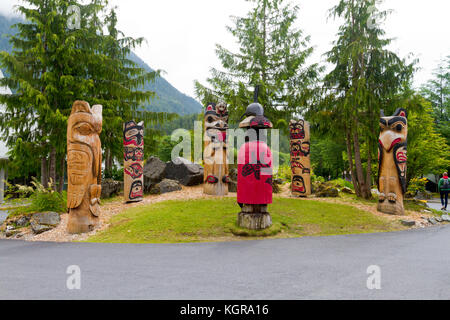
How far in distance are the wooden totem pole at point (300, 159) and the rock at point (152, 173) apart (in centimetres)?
594

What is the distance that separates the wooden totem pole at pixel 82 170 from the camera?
6.90m

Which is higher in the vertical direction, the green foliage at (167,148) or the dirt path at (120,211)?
the green foliage at (167,148)

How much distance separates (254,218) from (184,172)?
739cm

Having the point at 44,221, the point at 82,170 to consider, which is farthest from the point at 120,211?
the point at 82,170

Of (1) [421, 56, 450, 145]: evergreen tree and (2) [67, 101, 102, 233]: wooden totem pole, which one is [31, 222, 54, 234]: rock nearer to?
(2) [67, 101, 102, 233]: wooden totem pole

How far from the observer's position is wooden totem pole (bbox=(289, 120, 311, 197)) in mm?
12133

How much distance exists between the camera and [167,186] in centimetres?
1247

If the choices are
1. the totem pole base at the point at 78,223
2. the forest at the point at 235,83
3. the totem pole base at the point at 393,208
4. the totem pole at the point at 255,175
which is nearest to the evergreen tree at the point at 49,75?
the forest at the point at 235,83

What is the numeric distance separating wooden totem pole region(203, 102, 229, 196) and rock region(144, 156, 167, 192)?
3116mm

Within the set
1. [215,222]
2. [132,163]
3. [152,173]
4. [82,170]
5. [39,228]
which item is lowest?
[39,228]

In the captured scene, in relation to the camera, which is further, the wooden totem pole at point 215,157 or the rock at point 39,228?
the wooden totem pole at point 215,157

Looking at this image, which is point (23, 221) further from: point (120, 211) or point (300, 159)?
point (300, 159)

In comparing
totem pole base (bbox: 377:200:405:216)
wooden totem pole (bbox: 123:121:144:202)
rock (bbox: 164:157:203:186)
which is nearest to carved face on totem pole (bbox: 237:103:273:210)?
totem pole base (bbox: 377:200:405:216)

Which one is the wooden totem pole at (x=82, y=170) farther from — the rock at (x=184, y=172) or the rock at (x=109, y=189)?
the rock at (x=184, y=172)
